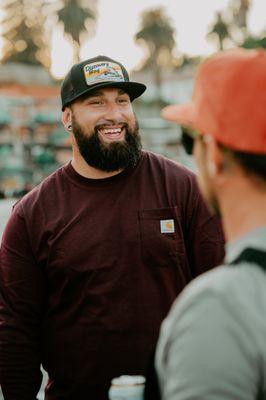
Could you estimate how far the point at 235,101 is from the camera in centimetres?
142

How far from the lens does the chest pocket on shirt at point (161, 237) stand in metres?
2.88

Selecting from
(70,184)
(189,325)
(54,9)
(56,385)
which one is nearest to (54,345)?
(56,385)

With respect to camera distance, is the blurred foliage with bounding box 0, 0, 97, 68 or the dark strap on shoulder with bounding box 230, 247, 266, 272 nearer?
the dark strap on shoulder with bounding box 230, 247, 266, 272

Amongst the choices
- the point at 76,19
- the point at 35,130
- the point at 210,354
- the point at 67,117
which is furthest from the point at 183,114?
the point at 76,19

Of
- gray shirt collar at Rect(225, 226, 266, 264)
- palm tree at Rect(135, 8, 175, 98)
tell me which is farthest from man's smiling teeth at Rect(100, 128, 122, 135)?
palm tree at Rect(135, 8, 175, 98)

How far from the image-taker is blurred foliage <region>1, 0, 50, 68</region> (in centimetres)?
6894

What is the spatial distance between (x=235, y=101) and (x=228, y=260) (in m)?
0.34

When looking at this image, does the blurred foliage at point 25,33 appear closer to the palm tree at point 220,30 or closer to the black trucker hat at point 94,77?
Answer: the palm tree at point 220,30

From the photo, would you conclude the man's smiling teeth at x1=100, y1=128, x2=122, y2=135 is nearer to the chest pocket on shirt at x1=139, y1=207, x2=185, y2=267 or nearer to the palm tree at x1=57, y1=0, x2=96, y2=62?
the chest pocket on shirt at x1=139, y1=207, x2=185, y2=267

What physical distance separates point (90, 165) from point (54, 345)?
0.83 metres

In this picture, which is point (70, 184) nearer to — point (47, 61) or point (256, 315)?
point (256, 315)

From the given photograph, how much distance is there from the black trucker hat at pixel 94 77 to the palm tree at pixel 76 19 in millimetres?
59046

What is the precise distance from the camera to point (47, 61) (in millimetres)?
73188

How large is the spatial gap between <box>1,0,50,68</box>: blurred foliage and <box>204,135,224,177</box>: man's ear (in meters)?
67.9
